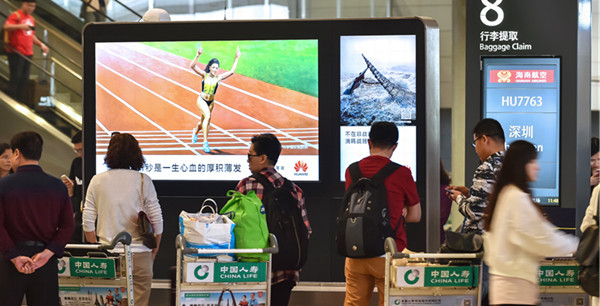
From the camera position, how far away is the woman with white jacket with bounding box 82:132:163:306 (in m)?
5.02

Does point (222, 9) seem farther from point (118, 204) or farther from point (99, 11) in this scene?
point (118, 204)

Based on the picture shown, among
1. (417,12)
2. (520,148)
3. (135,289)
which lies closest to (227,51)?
(135,289)

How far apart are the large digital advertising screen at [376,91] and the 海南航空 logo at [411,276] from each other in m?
2.60

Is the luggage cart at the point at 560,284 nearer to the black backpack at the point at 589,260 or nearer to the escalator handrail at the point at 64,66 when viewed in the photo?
the black backpack at the point at 589,260

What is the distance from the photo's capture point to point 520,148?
3715 mm

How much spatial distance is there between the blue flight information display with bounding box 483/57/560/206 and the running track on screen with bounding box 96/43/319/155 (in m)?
1.55

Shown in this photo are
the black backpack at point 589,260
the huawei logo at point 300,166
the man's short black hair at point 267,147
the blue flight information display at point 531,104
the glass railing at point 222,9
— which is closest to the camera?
the black backpack at point 589,260

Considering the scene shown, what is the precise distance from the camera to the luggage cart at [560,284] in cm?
448

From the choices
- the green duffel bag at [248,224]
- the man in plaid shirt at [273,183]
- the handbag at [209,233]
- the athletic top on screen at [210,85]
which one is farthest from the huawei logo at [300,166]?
the handbag at [209,233]

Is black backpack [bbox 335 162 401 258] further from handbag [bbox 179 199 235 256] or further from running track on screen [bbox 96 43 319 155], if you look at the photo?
running track on screen [bbox 96 43 319 155]

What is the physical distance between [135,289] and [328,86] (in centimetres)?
270

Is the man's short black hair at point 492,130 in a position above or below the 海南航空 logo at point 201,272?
above

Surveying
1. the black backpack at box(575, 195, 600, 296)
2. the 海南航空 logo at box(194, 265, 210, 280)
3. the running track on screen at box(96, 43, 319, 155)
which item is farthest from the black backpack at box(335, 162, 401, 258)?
the running track on screen at box(96, 43, 319, 155)

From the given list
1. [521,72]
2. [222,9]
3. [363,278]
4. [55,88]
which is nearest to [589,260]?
[363,278]
